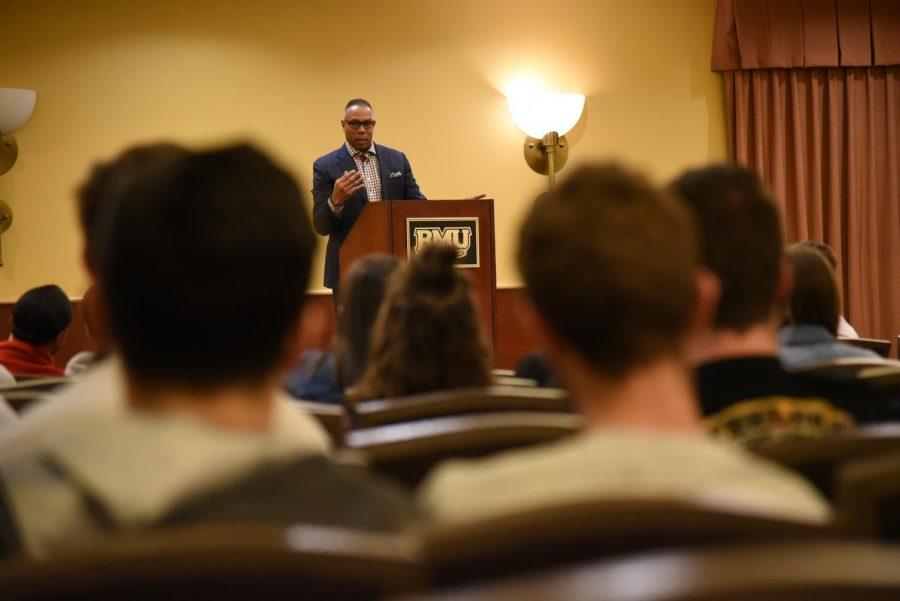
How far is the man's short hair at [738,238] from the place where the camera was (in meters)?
1.57

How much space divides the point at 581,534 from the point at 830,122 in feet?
24.4

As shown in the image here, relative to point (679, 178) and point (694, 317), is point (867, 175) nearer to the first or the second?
point (679, 178)

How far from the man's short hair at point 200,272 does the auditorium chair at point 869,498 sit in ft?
1.67

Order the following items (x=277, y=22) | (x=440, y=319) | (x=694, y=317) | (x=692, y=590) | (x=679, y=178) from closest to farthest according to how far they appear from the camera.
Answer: (x=692, y=590) < (x=694, y=317) < (x=679, y=178) < (x=440, y=319) < (x=277, y=22)

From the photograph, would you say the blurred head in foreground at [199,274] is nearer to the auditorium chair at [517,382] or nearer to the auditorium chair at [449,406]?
the auditorium chair at [449,406]

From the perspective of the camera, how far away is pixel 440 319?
2258mm

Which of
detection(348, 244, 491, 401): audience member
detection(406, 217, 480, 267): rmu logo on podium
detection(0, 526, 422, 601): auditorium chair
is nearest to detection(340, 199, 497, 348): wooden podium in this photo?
detection(406, 217, 480, 267): rmu logo on podium

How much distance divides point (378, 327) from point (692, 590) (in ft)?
6.01

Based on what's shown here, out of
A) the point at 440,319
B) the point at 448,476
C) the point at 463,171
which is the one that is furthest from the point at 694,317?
the point at 463,171

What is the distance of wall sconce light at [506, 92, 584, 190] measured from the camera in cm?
704

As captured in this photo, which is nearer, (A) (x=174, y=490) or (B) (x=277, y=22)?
(A) (x=174, y=490)

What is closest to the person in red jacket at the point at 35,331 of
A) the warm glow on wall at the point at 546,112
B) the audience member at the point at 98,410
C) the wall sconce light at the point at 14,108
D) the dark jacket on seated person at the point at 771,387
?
the audience member at the point at 98,410

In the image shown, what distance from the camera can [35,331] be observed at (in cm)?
327

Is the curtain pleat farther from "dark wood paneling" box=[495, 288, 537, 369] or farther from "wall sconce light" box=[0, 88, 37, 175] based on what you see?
"wall sconce light" box=[0, 88, 37, 175]
